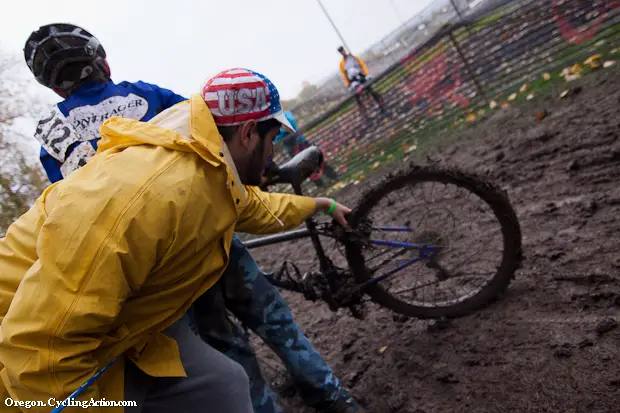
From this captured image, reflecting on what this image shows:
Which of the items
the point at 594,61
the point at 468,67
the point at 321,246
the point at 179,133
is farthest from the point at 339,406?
the point at 468,67

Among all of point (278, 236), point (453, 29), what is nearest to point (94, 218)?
point (278, 236)

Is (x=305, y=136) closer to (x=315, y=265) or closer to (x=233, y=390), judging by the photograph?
(x=315, y=265)

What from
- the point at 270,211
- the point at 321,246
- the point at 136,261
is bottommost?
the point at 321,246

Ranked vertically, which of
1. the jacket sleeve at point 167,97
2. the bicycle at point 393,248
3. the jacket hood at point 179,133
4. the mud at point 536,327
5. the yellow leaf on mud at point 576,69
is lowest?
the mud at point 536,327

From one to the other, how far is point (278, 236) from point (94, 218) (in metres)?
1.68

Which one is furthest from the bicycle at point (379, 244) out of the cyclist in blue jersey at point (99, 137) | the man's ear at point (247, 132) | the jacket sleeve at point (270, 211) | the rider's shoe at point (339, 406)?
the man's ear at point (247, 132)

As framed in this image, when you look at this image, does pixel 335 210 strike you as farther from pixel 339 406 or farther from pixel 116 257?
pixel 116 257

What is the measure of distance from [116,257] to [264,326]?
55.1 inches

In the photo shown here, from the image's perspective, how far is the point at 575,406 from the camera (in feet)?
6.02

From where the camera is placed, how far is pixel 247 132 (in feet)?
5.78

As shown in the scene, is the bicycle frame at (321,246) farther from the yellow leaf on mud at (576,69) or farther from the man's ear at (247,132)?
the yellow leaf on mud at (576,69)

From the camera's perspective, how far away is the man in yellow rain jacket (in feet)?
3.92

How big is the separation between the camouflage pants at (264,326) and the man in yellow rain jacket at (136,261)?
583 mm

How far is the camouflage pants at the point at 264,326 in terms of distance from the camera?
2.41m
